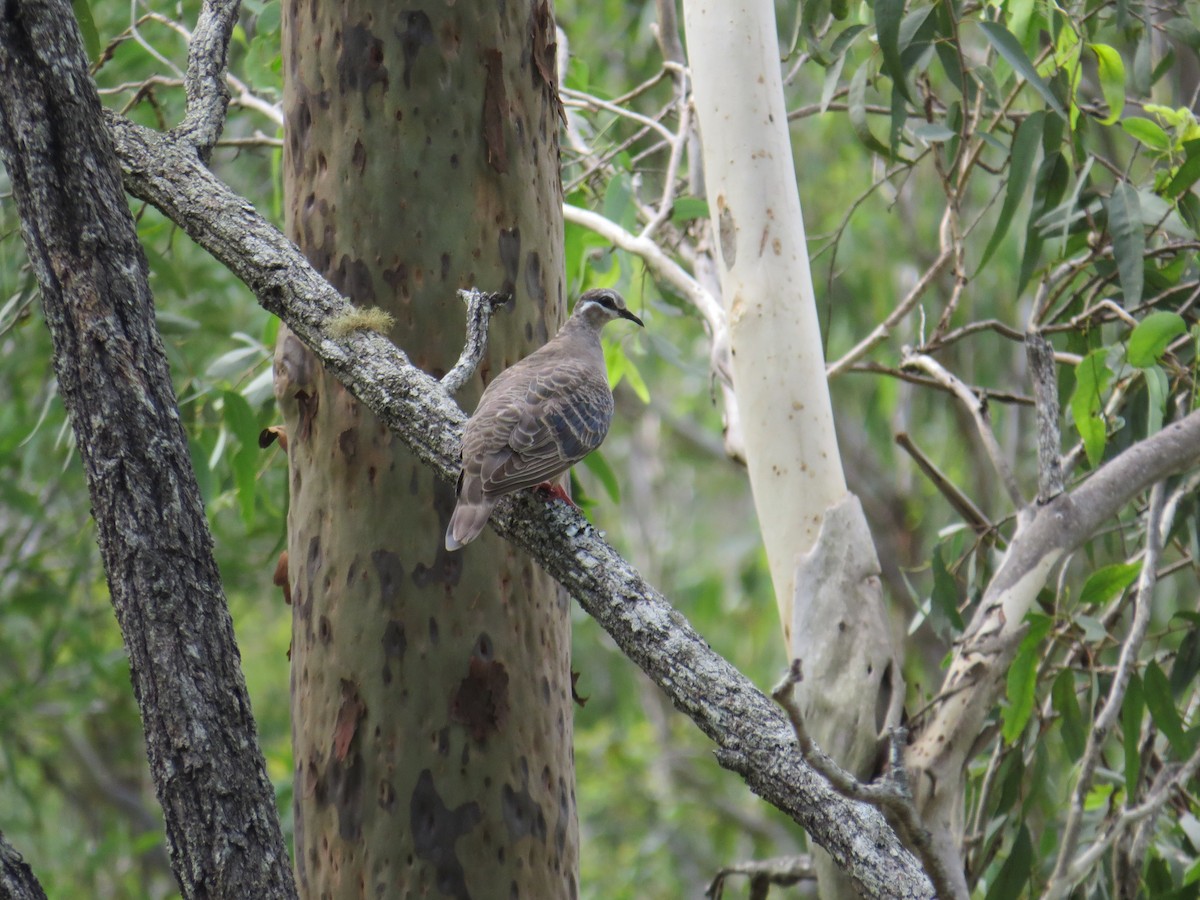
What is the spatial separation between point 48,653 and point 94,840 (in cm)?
384

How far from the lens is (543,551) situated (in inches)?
71.7

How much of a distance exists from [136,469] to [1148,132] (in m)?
2.52

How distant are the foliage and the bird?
64cm

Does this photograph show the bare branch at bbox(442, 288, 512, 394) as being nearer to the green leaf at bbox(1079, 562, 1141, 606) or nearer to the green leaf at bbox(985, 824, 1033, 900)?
the green leaf at bbox(1079, 562, 1141, 606)

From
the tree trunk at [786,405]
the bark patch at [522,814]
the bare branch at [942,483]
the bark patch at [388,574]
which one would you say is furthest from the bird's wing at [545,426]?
the bare branch at [942,483]

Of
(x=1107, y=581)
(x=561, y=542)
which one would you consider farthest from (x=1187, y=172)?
(x=561, y=542)

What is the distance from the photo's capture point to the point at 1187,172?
9.82ft

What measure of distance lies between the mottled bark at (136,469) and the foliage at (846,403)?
1383mm

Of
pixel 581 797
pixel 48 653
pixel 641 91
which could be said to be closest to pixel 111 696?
pixel 48 653

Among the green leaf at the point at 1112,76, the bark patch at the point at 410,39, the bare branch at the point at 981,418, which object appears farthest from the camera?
the green leaf at the point at 1112,76

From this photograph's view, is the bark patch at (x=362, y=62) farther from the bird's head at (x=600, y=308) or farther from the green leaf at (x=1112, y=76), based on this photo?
the green leaf at (x=1112, y=76)

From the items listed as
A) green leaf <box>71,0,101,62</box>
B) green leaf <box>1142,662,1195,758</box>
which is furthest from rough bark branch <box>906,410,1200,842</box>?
green leaf <box>71,0,101,62</box>

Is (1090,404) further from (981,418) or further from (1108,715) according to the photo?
(1108,715)

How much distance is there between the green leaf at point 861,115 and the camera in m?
3.15
